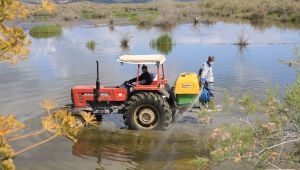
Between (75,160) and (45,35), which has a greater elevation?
(45,35)

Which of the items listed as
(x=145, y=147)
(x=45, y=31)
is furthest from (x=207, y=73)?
(x=45, y=31)

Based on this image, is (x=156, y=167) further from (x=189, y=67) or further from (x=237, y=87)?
(x=189, y=67)

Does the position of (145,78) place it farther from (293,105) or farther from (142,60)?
(293,105)

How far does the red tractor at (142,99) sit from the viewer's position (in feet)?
36.5

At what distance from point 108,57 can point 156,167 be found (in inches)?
612

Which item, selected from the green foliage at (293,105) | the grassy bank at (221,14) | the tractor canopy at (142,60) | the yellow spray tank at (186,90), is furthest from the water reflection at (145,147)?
the grassy bank at (221,14)

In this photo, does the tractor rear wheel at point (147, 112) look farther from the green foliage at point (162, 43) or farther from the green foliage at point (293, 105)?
the green foliage at point (162, 43)

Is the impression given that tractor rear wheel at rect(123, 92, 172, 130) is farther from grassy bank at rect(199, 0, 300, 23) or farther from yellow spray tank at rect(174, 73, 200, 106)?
grassy bank at rect(199, 0, 300, 23)

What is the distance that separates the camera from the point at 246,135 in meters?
6.16

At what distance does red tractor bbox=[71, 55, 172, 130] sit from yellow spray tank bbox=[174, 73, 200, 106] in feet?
1.01

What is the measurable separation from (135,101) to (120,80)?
21.4 feet

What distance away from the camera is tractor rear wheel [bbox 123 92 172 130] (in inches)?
436

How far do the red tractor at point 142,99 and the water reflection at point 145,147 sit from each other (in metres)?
0.36

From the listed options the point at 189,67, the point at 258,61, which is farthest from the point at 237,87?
the point at 258,61
